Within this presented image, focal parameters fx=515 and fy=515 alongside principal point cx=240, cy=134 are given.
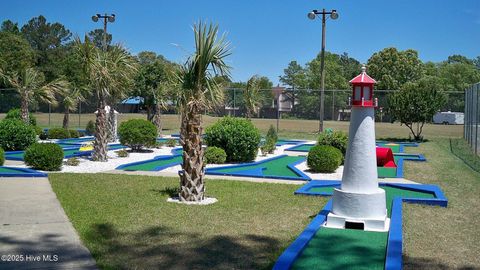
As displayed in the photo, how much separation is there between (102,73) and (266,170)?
547 centimetres

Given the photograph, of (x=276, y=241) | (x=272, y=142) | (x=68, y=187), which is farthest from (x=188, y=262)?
(x=272, y=142)

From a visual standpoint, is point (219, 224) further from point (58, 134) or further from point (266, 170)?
point (58, 134)

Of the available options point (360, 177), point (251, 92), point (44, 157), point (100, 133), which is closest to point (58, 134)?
point (100, 133)

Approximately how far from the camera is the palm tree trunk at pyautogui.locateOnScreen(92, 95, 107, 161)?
15.2 meters

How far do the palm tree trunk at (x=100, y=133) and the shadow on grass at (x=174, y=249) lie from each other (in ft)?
28.1

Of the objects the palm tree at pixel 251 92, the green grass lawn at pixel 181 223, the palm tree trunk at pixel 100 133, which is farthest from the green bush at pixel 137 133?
the palm tree at pixel 251 92

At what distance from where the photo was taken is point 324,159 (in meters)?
13.8

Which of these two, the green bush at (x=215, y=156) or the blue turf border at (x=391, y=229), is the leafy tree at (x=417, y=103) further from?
the blue turf border at (x=391, y=229)

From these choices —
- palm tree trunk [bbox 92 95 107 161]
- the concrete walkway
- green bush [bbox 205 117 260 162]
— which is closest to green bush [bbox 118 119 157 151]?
palm tree trunk [bbox 92 95 107 161]

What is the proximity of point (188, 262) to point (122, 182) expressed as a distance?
6048 mm

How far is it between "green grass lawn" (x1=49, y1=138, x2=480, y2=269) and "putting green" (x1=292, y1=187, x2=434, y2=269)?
0.34 m

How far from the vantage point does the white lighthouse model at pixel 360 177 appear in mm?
7148

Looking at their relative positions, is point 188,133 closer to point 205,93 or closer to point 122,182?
point 205,93

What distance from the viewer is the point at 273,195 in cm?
999
